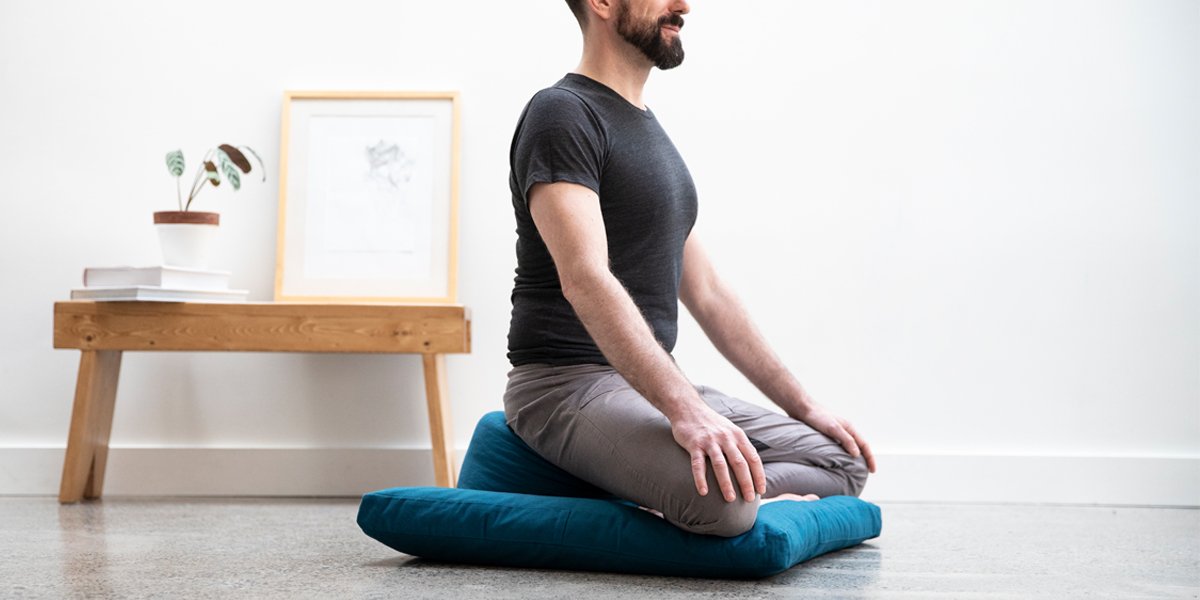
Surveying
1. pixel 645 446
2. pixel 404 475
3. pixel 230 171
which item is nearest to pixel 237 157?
pixel 230 171

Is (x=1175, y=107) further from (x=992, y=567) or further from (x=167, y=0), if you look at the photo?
(x=167, y=0)

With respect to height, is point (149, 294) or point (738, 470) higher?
point (149, 294)

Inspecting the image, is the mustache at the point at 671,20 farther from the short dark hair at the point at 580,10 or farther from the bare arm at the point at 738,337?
the bare arm at the point at 738,337

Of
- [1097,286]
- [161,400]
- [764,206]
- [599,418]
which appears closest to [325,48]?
[161,400]

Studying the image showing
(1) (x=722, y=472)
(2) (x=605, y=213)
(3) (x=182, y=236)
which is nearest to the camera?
(1) (x=722, y=472)

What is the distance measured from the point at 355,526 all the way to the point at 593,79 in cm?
111

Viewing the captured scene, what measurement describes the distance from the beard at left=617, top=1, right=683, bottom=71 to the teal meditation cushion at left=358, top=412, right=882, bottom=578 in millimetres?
788

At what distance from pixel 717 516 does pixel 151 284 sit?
1893mm

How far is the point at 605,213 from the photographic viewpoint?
203 cm

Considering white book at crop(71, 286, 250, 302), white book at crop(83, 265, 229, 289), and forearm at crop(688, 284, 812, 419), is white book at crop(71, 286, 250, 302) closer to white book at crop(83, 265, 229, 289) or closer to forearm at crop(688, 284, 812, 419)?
white book at crop(83, 265, 229, 289)

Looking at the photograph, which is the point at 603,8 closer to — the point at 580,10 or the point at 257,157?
the point at 580,10

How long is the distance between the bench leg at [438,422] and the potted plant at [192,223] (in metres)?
0.70

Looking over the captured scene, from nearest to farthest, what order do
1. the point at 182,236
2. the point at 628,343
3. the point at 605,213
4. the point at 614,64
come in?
the point at 628,343 < the point at 605,213 < the point at 614,64 < the point at 182,236

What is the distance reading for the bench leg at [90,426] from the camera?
3023mm
